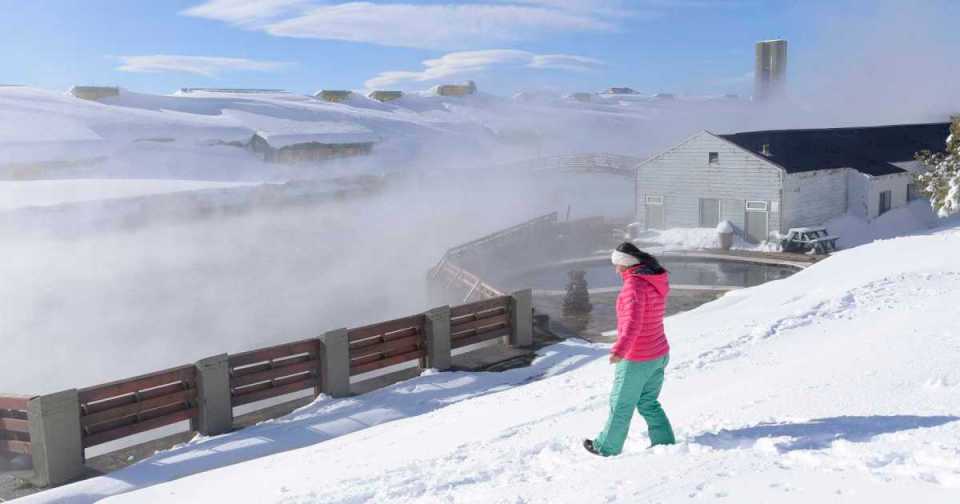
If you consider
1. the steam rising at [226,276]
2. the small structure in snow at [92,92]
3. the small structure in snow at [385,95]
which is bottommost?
the steam rising at [226,276]

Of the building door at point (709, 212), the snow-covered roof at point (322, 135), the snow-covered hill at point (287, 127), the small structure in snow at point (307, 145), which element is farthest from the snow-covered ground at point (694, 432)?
the snow-covered roof at point (322, 135)

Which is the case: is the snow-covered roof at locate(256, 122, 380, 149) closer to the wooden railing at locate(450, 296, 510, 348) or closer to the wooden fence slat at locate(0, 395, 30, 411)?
the wooden railing at locate(450, 296, 510, 348)

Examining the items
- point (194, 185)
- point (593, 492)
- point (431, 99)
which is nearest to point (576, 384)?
point (593, 492)

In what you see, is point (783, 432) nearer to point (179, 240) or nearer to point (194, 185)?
point (179, 240)

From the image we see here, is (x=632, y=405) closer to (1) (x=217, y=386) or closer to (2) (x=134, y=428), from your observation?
(1) (x=217, y=386)

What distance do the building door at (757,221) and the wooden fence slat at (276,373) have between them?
26.5 meters

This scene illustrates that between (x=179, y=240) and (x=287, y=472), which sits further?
(x=179, y=240)

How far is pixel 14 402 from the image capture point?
9.55m

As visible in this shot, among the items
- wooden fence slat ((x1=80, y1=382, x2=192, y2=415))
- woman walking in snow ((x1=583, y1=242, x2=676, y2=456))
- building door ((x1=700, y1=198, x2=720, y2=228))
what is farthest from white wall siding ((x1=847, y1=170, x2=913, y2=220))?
woman walking in snow ((x1=583, y1=242, x2=676, y2=456))

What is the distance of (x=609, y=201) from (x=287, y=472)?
53.0 m

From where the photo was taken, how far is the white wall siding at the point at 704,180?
34125 millimetres

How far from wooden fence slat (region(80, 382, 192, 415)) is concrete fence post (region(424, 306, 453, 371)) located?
423 centimetres

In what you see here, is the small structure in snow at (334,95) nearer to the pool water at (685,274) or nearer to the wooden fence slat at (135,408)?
the pool water at (685,274)

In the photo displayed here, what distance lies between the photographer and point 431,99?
342 ft
